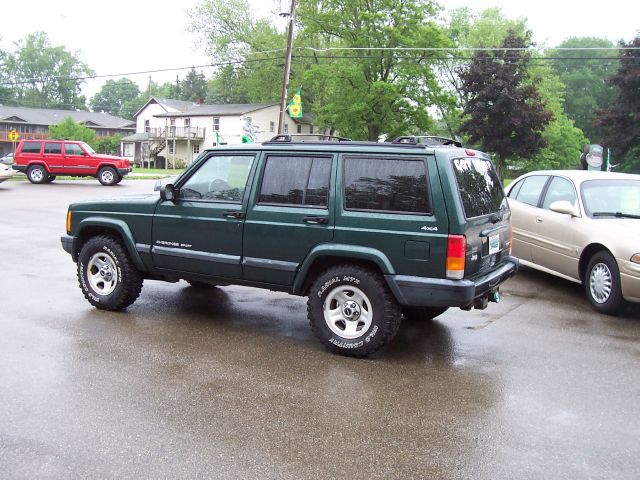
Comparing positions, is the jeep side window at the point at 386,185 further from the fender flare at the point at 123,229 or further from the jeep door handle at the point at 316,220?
the fender flare at the point at 123,229

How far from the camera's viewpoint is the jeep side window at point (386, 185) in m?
4.90

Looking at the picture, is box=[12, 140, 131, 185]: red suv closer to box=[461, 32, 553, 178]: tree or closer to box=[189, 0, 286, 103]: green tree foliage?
box=[461, 32, 553, 178]: tree

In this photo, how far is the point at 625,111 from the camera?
32.2m

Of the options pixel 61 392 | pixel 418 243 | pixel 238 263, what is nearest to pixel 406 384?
pixel 418 243

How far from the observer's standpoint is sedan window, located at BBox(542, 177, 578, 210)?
26.0ft

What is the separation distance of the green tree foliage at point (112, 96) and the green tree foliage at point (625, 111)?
115 m

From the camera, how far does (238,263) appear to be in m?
5.60

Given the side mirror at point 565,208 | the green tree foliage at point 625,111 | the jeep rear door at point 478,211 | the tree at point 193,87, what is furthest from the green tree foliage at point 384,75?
the tree at point 193,87

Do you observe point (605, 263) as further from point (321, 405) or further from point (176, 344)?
point (176, 344)

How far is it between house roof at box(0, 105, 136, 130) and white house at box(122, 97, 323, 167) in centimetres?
1222

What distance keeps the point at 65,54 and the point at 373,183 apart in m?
121

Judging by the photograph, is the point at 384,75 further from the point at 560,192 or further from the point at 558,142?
the point at 560,192

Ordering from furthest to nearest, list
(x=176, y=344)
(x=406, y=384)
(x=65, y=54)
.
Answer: (x=65, y=54), (x=176, y=344), (x=406, y=384)

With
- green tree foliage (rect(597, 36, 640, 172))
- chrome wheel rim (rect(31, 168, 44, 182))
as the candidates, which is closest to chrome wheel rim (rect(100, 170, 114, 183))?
chrome wheel rim (rect(31, 168, 44, 182))
